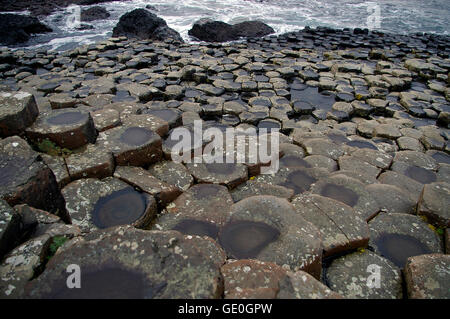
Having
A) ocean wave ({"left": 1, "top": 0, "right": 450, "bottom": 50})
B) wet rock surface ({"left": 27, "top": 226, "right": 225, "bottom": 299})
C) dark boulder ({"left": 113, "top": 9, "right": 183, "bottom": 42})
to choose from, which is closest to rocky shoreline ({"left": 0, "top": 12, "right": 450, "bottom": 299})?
wet rock surface ({"left": 27, "top": 226, "right": 225, "bottom": 299})

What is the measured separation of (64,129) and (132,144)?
2.24ft

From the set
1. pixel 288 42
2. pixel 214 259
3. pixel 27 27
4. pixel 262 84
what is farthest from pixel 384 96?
pixel 27 27

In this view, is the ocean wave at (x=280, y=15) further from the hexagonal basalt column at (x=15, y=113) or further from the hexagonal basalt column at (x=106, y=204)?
the hexagonal basalt column at (x=106, y=204)

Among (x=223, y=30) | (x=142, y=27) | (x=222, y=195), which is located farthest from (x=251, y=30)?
(x=222, y=195)

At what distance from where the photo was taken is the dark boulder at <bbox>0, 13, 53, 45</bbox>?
12391mm

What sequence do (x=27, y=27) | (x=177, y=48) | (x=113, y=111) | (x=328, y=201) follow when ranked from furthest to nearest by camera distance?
(x=27, y=27)
(x=177, y=48)
(x=113, y=111)
(x=328, y=201)

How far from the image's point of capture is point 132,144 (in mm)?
3041

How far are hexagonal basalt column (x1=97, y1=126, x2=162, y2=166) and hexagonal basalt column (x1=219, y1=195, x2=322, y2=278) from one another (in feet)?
4.28

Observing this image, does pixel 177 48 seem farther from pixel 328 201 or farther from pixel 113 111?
pixel 328 201

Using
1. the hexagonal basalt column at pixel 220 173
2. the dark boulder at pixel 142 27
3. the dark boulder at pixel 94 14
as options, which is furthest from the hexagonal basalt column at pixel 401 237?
the dark boulder at pixel 94 14

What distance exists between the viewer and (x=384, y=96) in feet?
19.8

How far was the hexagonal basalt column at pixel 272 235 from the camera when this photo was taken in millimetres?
1954

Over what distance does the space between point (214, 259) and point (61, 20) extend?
20.3m

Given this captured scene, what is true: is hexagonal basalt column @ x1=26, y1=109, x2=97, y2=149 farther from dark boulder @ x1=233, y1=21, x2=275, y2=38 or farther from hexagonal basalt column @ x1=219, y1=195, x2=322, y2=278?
dark boulder @ x1=233, y1=21, x2=275, y2=38
